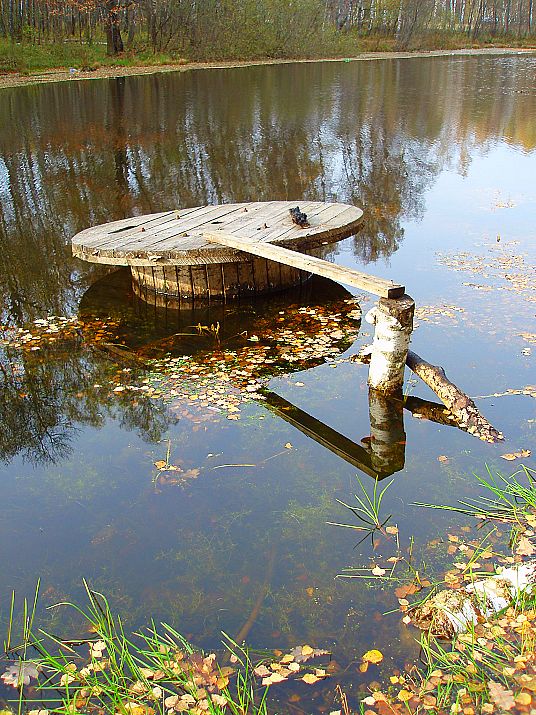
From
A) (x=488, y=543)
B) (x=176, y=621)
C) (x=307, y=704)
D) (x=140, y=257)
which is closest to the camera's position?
(x=307, y=704)

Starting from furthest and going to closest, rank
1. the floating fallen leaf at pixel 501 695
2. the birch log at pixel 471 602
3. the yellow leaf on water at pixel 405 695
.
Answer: the birch log at pixel 471 602 → the yellow leaf on water at pixel 405 695 → the floating fallen leaf at pixel 501 695

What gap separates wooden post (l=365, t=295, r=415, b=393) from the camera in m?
4.73

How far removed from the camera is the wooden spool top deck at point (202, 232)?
6.35m

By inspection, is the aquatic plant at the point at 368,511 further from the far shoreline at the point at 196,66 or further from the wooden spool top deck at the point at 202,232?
the far shoreline at the point at 196,66

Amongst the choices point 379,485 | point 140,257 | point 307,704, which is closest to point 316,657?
point 307,704

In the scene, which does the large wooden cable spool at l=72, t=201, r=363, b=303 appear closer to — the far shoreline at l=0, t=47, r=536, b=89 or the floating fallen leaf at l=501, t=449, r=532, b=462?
the floating fallen leaf at l=501, t=449, r=532, b=462

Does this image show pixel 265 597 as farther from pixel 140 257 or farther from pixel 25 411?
pixel 140 257

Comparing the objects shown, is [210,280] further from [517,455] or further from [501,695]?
[501,695]

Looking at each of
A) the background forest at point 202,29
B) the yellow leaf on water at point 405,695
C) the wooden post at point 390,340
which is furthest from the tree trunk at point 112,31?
the yellow leaf on water at point 405,695

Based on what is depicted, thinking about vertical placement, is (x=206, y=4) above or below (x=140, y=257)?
above

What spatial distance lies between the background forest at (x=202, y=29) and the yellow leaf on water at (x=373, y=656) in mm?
28064

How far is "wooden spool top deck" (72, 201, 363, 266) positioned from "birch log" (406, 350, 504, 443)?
2.08 m

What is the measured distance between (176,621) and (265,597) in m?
0.43

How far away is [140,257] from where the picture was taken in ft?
20.8
